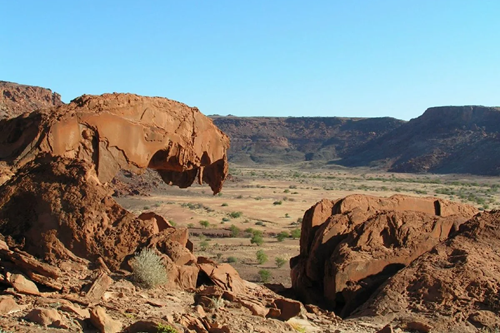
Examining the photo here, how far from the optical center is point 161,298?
8.88 m

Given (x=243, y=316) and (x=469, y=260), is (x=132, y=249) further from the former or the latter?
(x=469, y=260)

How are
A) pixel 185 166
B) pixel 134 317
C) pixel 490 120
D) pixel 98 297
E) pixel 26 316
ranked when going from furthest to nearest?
1. pixel 490 120
2. pixel 185 166
3. pixel 98 297
4. pixel 134 317
5. pixel 26 316

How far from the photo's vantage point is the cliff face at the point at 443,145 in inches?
3834

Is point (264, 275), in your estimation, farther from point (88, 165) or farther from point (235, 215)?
point (235, 215)

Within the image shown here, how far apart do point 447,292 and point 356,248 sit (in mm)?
2049

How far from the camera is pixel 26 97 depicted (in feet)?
216

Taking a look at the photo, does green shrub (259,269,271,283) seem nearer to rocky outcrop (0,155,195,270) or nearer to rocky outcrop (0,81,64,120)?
rocky outcrop (0,155,195,270)

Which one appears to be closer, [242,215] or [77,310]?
[77,310]

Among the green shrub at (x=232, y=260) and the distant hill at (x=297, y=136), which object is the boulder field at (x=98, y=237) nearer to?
the green shrub at (x=232, y=260)

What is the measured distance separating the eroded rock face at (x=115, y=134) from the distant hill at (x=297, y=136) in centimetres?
12147

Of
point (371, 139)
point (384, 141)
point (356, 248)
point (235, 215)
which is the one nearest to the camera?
point (356, 248)

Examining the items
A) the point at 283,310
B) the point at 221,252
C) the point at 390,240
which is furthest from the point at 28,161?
the point at 221,252

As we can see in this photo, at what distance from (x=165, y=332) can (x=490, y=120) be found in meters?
113

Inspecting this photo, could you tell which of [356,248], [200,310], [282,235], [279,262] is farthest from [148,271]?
[282,235]
